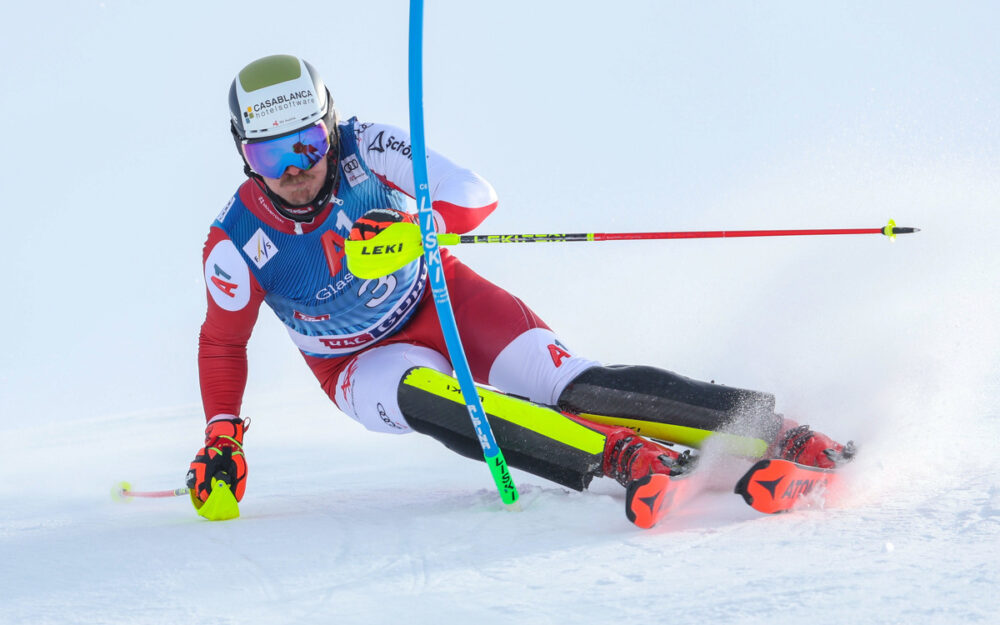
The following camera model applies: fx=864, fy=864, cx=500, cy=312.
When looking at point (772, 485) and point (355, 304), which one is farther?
point (355, 304)

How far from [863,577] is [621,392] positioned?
1.18m

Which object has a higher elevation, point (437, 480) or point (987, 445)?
point (987, 445)

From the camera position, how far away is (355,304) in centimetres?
295

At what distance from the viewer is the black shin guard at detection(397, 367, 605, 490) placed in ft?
7.50

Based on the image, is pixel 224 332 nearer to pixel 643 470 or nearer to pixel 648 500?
pixel 643 470

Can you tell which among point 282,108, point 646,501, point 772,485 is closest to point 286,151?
point 282,108

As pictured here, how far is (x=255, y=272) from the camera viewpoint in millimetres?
2867

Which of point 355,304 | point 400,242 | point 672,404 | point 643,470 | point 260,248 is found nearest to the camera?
point 643,470

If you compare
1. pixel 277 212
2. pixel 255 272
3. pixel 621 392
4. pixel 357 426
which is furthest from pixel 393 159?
pixel 357 426

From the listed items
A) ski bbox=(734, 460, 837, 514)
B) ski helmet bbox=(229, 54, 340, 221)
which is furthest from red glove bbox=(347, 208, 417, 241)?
ski bbox=(734, 460, 837, 514)

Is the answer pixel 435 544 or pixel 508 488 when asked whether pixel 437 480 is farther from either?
pixel 435 544

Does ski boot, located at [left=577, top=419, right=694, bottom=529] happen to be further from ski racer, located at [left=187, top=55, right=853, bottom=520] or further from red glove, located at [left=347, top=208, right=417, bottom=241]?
red glove, located at [left=347, top=208, right=417, bottom=241]

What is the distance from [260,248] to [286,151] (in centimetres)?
37

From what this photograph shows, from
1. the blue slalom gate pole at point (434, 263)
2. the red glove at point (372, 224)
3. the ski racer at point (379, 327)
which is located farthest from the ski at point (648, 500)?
the red glove at point (372, 224)
